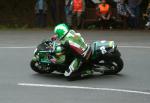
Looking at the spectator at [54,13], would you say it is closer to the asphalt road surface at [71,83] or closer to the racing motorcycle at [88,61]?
the asphalt road surface at [71,83]

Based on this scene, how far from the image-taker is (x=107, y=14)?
25641 millimetres

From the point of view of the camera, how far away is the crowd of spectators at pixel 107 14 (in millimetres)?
25672

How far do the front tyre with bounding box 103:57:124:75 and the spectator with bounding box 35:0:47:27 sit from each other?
12.1 meters

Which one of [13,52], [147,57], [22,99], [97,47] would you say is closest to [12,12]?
[13,52]

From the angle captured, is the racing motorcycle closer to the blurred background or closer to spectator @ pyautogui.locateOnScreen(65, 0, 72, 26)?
the blurred background

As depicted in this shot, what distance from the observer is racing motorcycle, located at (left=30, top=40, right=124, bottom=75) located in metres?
14.3

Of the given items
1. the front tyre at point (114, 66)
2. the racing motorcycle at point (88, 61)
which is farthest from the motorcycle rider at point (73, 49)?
the front tyre at point (114, 66)

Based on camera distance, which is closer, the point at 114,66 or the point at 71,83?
the point at 71,83

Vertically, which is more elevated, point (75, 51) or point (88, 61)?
point (75, 51)

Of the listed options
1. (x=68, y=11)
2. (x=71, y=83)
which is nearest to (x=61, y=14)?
(x=68, y=11)

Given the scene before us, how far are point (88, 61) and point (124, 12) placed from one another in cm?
1165

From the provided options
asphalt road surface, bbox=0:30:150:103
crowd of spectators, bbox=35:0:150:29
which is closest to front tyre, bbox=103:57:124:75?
asphalt road surface, bbox=0:30:150:103

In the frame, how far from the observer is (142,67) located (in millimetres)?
15750

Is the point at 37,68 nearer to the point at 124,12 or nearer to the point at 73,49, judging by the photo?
the point at 73,49
